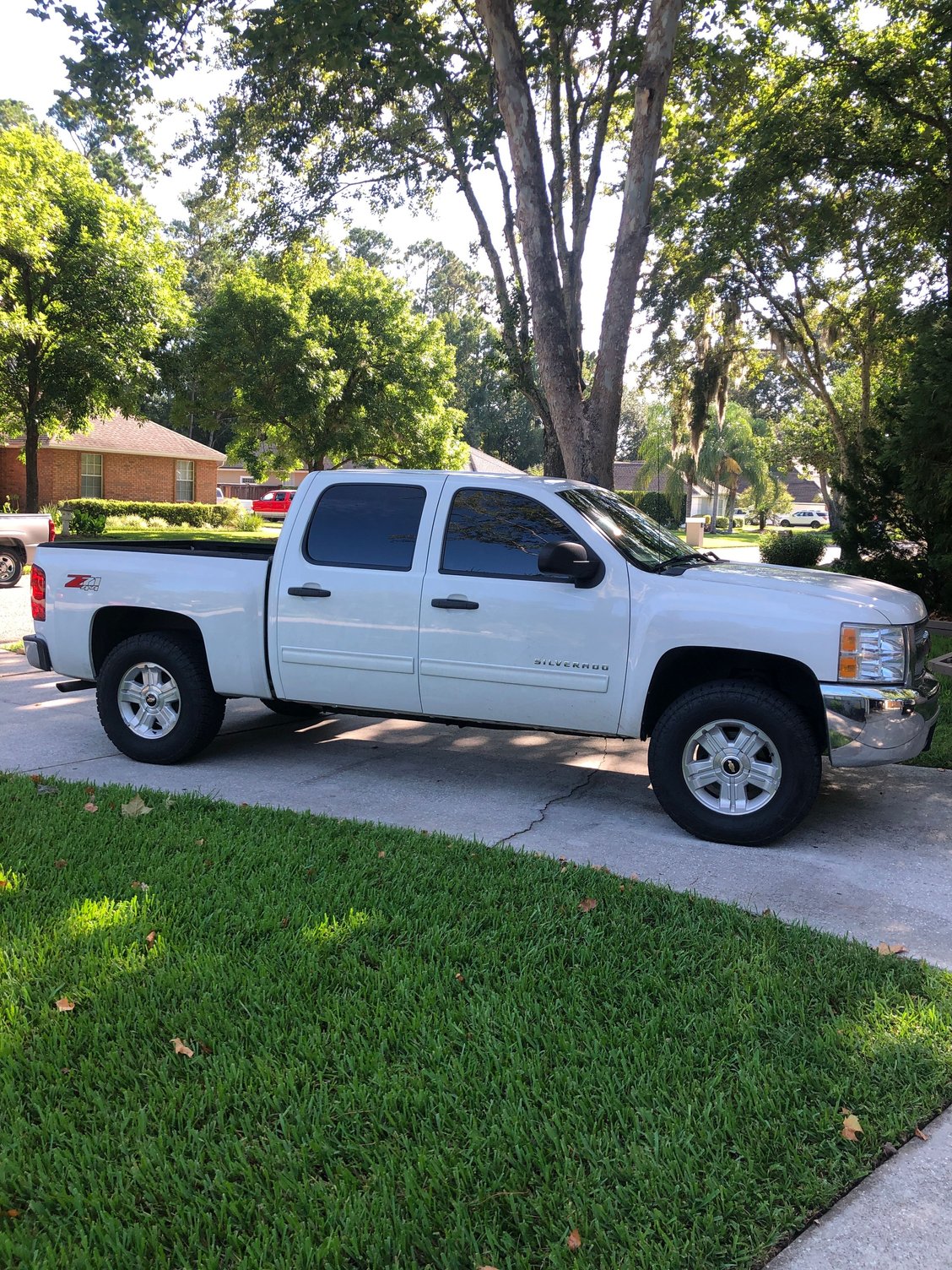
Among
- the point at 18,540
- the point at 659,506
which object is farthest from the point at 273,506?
the point at 18,540

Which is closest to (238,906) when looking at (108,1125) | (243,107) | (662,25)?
(108,1125)

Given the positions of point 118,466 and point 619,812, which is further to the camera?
point 118,466

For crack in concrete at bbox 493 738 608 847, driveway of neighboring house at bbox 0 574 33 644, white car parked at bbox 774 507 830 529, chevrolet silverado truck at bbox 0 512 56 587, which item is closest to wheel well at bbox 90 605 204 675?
crack in concrete at bbox 493 738 608 847

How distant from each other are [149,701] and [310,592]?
4.92 ft

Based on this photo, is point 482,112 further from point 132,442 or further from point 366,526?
point 132,442

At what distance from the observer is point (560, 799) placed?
638 cm

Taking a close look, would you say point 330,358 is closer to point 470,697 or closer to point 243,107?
point 243,107

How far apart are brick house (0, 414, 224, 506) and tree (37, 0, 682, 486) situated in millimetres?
18572

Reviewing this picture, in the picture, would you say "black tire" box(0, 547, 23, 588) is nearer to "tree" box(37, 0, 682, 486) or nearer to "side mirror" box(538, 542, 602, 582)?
"tree" box(37, 0, 682, 486)

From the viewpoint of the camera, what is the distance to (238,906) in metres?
4.28

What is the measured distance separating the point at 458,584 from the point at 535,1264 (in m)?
4.13

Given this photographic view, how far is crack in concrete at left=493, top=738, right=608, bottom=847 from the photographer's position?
5.52 metres

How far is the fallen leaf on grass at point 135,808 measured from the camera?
5527mm

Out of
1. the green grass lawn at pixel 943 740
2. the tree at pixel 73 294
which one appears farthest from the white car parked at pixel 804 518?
the green grass lawn at pixel 943 740
